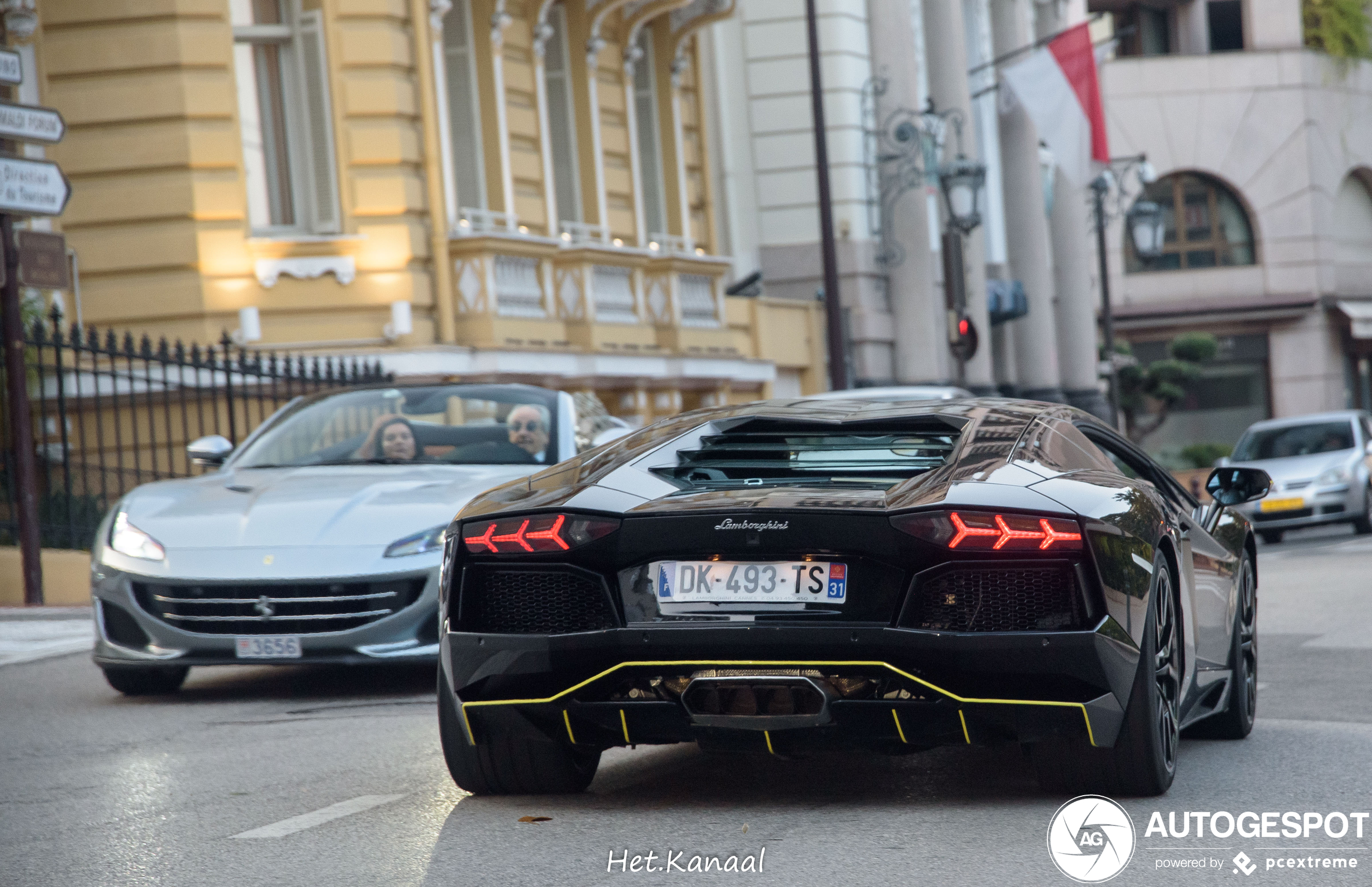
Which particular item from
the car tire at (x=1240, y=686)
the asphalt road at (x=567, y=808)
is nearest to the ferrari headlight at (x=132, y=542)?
the asphalt road at (x=567, y=808)

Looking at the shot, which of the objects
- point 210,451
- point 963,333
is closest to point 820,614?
point 210,451

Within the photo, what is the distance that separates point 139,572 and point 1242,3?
49.7m

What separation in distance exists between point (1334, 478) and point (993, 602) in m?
19.0

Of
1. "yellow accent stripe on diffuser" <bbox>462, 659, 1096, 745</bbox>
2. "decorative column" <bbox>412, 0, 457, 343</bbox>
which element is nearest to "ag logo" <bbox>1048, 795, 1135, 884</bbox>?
"yellow accent stripe on diffuser" <bbox>462, 659, 1096, 745</bbox>

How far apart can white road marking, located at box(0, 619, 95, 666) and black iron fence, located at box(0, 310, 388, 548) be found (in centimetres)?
154

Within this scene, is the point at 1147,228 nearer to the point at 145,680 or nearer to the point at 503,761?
the point at 145,680

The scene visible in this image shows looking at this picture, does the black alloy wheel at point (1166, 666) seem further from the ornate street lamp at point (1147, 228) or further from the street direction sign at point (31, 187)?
the ornate street lamp at point (1147, 228)

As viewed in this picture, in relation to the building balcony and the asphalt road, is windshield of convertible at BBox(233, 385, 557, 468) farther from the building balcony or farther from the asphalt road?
the building balcony

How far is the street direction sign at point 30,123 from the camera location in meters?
12.9

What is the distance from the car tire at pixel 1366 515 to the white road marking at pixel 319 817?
18.9 metres

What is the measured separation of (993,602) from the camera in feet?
16.8

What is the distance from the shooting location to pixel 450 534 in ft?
18.4

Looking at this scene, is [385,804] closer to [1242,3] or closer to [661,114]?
[661,114]

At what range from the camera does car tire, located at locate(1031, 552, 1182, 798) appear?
5.32 metres
